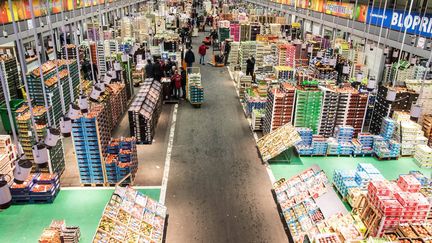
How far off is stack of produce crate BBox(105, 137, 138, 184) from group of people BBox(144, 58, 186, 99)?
736 cm

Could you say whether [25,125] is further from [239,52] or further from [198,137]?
[239,52]

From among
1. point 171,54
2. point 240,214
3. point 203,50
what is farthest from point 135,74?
point 240,214

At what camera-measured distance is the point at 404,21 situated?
52.5 feet

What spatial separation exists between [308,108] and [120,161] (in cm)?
708

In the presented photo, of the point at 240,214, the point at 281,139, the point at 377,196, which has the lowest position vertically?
the point at 240,214

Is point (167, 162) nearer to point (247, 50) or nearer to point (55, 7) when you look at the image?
point (247, 50)

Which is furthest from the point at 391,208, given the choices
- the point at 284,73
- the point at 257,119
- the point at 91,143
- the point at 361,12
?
the point at 361,12

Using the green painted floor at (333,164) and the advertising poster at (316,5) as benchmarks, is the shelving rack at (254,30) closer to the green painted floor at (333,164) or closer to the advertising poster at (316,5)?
the advertising poster at (316,5)

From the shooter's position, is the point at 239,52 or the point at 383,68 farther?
the point at 239,52

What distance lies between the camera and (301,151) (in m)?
12.5

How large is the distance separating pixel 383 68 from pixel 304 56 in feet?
16.3

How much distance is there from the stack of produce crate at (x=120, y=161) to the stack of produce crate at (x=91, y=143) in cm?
19

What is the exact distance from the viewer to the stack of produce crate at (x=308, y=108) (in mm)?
12641

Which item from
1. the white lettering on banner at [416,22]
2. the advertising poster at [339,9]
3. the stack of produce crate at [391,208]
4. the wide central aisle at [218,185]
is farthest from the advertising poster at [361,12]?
the stack of produce crate at [391,208]
